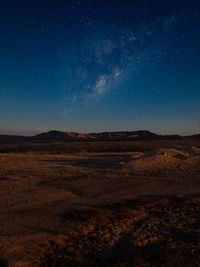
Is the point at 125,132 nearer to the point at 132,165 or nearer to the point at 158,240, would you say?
the point at 132,165

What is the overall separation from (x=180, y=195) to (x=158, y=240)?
6.75m

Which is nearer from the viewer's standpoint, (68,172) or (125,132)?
(68,172)

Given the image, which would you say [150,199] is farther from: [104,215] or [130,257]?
[130,257]

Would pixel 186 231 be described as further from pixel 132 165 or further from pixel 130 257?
pixel 132 165

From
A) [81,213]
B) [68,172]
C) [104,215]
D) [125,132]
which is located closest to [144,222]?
[104,215]

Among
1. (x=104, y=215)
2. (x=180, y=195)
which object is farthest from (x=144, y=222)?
(x=180, y=195)

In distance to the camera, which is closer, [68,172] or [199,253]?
[199,253]

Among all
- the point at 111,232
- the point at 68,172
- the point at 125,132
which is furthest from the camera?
the point at 125,132

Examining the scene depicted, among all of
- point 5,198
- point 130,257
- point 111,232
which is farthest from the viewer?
point 5,198

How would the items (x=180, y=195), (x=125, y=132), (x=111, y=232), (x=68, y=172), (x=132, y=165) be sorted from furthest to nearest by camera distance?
(x=125, y=132)
(x=132, y=165)
(x=68, y=172)
(x=180, y=195)
(x=111, y=232)

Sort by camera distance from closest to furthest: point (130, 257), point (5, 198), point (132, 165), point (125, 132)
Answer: point (130, 257) < point (5, 198) < point (132, 165) < point (125, 132)

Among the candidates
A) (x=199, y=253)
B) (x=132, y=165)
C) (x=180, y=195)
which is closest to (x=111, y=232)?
(x=199, y=253)

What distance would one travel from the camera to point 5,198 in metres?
13.7

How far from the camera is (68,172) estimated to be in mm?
23141
